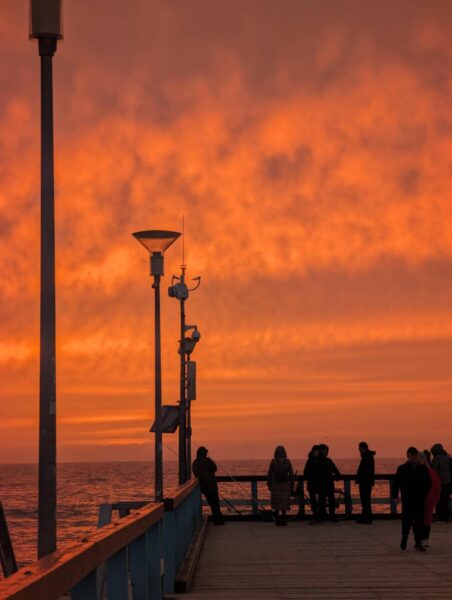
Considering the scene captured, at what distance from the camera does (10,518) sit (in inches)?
4626

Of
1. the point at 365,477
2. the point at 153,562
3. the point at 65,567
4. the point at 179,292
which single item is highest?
the point at 179,292

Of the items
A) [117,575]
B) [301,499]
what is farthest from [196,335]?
[117,575]

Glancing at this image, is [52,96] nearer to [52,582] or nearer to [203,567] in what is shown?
[52,582]

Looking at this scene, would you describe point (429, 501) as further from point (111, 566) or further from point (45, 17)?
point (111, 566)

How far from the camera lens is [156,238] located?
2167cm

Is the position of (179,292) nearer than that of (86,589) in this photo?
No

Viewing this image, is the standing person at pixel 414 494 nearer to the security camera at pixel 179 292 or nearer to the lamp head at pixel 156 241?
the lamp head at pixel 156 241

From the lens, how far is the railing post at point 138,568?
927cm

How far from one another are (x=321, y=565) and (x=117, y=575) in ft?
31.6

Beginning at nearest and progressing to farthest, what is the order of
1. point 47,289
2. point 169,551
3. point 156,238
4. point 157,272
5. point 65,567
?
point 65,567 → point 47,289 → point 169,551 → point 156,238 → point 157,272

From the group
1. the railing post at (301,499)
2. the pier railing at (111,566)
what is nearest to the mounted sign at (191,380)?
the railing post at (301,499)

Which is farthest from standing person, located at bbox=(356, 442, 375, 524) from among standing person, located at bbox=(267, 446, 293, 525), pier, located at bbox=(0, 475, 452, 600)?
standing person, located at bbox=(267, 446, 293, 525)

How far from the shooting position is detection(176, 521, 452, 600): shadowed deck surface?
45.0ft

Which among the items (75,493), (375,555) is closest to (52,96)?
(375,555)
